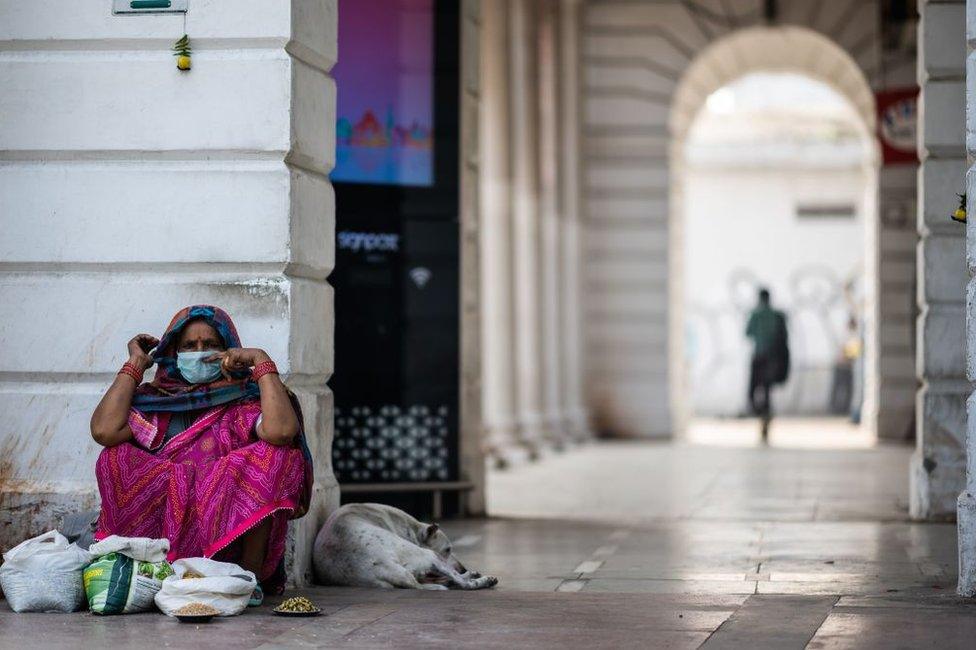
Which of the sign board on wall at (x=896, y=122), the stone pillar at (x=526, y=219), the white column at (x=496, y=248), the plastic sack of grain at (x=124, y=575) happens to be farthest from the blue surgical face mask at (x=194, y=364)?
the sign board on wall at (x=896, y=122)

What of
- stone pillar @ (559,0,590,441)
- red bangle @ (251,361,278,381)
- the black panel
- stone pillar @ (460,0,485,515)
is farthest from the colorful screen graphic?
stone pillar @ (559,0,590,441)

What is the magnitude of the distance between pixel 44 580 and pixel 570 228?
18345 millimetres

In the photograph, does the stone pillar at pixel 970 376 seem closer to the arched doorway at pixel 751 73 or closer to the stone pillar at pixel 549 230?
the stone pillar at pixel 549 230

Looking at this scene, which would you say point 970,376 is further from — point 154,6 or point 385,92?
→ point 385,92

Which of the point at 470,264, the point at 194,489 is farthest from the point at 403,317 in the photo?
the point at 194,489

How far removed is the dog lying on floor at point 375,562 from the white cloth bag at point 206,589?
1.14 meters

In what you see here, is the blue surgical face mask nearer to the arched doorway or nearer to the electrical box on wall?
the electrical box on wall

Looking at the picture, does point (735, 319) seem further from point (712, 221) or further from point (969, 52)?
point (969, 52)

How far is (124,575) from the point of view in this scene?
25.2 feet

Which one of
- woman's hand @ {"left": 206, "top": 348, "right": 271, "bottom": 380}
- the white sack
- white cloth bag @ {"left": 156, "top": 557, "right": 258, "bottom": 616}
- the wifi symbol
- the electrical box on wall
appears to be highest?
the electrical box on wall

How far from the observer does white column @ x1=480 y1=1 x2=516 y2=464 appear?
67.4 ft

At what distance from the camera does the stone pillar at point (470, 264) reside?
1283 centimetres

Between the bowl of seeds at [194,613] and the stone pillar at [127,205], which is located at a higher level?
the stone pillar at [127,205]

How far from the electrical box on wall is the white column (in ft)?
37.7
